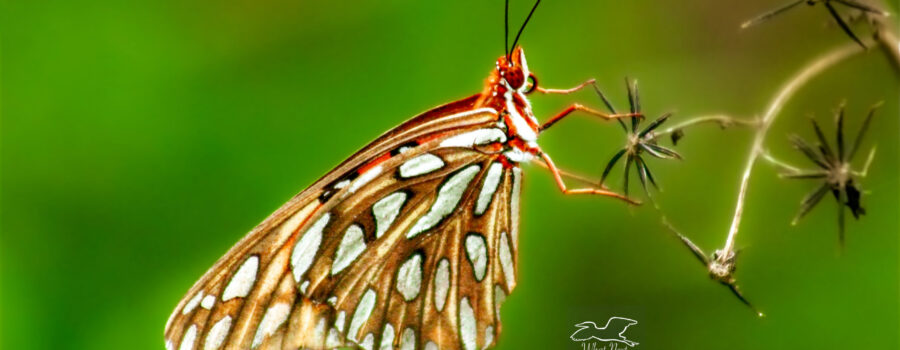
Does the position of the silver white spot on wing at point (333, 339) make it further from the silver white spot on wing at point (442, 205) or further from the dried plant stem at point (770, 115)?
the dried plant stem at point (770, 115)

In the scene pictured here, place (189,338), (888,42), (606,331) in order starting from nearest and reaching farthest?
1. (888,42)
2. (189,338)
3. (606,331)

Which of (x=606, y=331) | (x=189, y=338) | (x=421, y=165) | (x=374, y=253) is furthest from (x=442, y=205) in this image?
(x=189, y=338)

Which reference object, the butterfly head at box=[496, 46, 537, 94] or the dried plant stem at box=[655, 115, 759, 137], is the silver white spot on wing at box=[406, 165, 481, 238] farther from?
the dried plant stem at box=[655, 115, 759, 137]

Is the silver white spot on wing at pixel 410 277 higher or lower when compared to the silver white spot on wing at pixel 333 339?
higher

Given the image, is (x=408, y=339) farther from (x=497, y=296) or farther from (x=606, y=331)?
(x=606, y=331)

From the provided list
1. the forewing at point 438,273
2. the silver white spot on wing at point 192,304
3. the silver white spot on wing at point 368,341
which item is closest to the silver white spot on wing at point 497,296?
the forewing at point 438,273

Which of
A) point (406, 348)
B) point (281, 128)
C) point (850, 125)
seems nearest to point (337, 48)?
point (281, 128)

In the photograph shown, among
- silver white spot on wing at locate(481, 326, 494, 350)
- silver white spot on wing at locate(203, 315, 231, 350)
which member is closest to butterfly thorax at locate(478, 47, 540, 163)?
silver white spot on wing at locate(481, 326, 494, 350)

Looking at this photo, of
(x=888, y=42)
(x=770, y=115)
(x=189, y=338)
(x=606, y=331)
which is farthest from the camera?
(x=606, y=331)
